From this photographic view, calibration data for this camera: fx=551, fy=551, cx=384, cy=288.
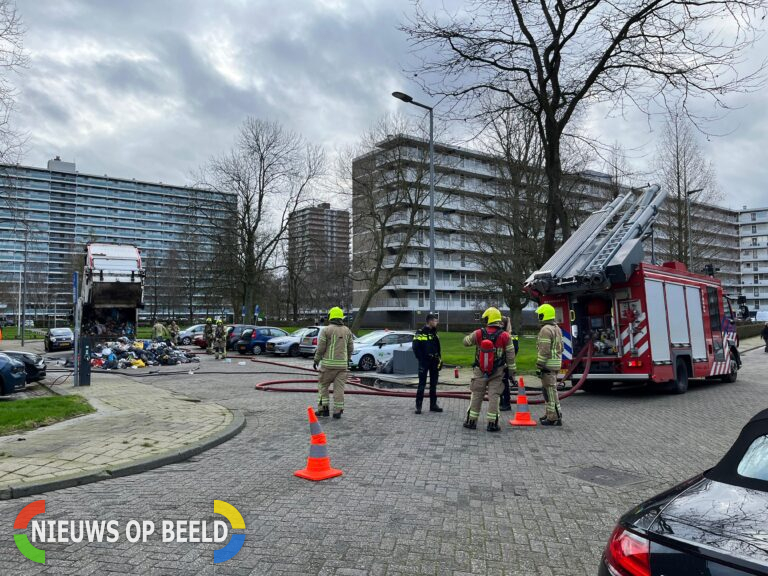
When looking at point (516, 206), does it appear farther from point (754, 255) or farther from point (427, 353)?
point (754, 255)

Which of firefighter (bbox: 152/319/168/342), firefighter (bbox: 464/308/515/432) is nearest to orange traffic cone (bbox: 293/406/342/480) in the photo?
firefighter (bbox: 464/308/515/432)

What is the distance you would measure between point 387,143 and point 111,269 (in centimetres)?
1690

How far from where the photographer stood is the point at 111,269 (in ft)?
80.2

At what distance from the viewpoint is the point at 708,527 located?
224 cm

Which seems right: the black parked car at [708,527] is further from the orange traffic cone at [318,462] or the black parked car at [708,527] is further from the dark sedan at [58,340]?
the dark sedan at [58,340]

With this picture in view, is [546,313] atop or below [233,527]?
atop

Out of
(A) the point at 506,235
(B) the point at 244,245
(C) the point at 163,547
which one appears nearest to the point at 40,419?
(C) the point at 163,547

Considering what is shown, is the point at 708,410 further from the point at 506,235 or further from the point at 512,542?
the point at 506,235

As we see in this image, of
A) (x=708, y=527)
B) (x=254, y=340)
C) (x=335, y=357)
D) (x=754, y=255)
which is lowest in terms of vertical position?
(x=708, y=527)

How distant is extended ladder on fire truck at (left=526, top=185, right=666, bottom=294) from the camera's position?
37.8ft

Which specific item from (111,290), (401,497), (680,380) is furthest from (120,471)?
(111,290)

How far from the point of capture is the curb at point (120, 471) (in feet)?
16.9

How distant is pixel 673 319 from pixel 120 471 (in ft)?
38.7

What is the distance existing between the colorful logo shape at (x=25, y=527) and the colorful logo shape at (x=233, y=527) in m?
1.16
